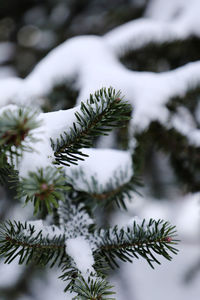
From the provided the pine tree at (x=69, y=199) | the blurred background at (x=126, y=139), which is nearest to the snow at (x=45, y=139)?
the pine tree at (x=69, y=199)

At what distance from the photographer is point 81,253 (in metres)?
0.58

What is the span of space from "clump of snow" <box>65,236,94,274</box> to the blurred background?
28cm

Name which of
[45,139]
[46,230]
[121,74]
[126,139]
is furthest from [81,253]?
[121,74]

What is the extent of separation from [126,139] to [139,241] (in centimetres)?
39

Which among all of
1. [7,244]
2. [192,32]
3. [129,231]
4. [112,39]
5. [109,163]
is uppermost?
[192,32]

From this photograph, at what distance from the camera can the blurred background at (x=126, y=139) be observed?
99cm

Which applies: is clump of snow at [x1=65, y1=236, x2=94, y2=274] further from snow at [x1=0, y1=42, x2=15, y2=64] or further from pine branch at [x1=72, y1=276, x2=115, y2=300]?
snow at [x1=0, y1=42, x2=15, y2=64]

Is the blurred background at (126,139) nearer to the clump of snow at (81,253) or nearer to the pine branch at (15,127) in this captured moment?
the clump of snow at (81,253)

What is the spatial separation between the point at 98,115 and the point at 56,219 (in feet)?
1.14

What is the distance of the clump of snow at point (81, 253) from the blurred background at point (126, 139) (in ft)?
0.93

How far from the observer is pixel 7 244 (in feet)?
1.72

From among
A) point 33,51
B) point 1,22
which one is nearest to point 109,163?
point 33,51

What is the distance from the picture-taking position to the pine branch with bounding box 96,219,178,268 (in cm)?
54

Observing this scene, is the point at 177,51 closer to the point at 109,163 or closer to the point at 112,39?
the point at 112,39
